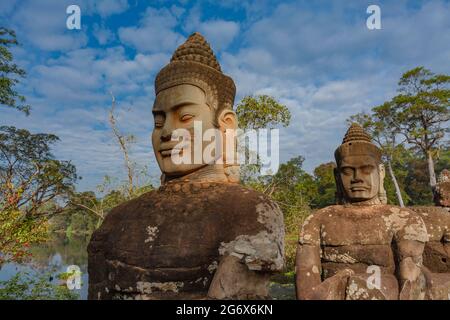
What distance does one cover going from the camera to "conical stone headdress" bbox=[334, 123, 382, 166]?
15.1 ft

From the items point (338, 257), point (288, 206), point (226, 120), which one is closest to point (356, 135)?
point (338, 257)

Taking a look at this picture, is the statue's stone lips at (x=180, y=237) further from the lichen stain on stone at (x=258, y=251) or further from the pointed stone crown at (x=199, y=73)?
the pointed stone crown at (x=199, y=73)

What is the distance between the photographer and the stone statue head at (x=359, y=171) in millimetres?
4496

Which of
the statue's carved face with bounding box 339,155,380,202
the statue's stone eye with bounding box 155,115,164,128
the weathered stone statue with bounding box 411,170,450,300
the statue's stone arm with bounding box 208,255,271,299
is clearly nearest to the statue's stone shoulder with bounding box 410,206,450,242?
the weathered stone statue with bounding box 411,170,450,300

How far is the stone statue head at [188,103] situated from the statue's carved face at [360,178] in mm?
2189

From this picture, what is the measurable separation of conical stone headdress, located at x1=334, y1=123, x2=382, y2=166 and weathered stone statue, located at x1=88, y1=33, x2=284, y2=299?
7.16 ft

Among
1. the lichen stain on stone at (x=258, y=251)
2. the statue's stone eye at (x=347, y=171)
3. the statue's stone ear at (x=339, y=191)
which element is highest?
the statue's stone eye at (x=347, y=171)

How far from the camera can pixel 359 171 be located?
4559 millimetres

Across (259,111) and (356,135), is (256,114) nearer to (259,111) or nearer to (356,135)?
(259,111)

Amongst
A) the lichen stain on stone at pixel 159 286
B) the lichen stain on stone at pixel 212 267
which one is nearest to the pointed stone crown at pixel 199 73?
the lichen stain on stone at pixel 212 267

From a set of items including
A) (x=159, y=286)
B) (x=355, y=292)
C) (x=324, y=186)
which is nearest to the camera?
(x=159, y=286)

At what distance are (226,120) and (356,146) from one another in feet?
7.63
